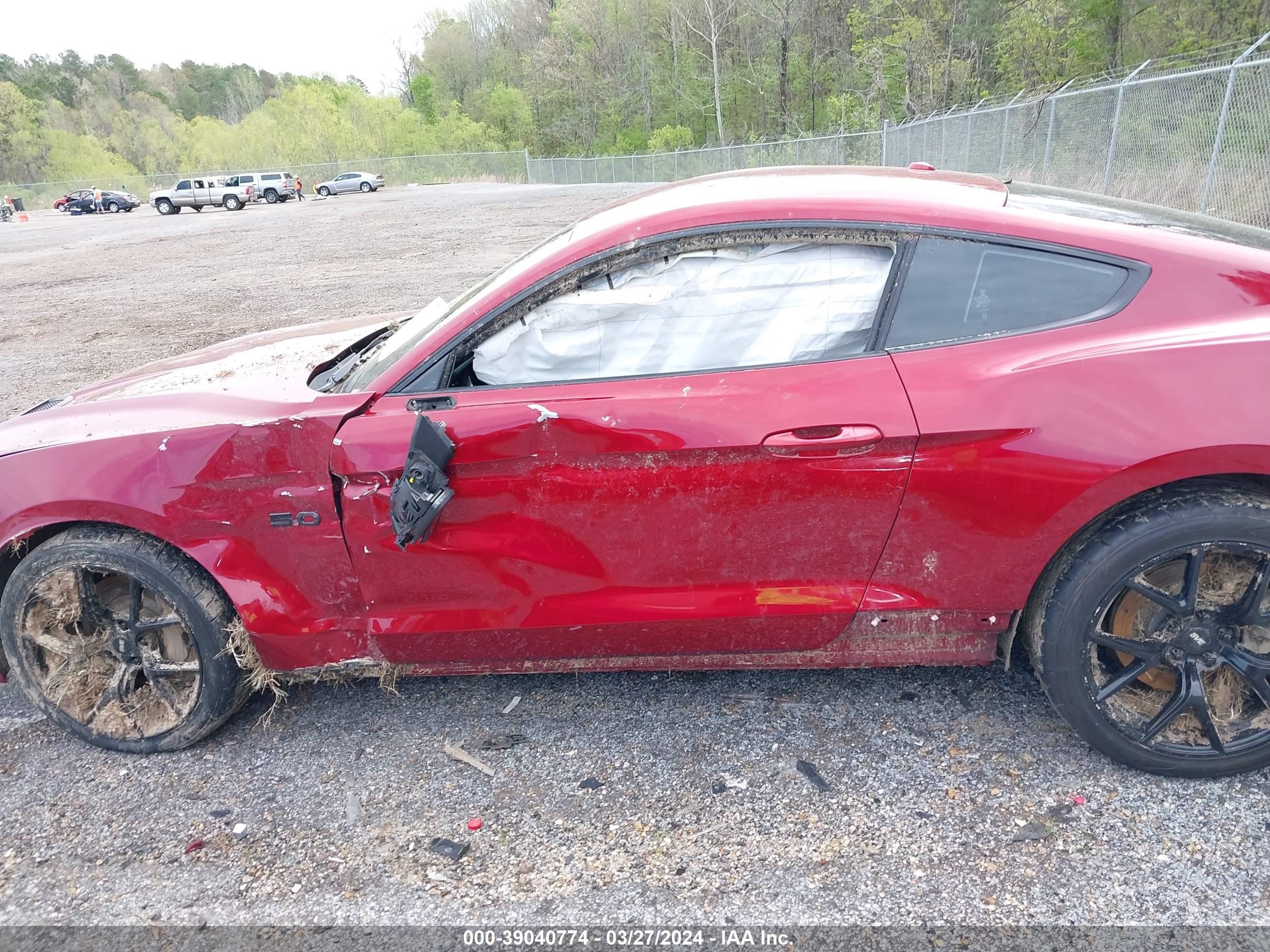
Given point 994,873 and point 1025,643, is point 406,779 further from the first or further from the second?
point 1025,643

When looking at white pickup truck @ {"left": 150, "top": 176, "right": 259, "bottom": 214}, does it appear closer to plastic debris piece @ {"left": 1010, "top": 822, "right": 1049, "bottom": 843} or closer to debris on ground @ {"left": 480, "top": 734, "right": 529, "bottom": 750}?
debris on ground @ {"left": 480, "top": 734, "right": 529, "bottom": 750}

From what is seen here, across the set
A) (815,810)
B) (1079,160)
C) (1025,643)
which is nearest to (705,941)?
(815,810)

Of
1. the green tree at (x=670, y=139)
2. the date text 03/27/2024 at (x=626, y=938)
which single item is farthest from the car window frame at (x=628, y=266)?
the green tree at (x=670, y=139)

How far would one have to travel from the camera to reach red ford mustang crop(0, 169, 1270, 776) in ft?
7.12

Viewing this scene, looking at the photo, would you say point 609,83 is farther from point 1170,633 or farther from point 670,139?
point 1170,633

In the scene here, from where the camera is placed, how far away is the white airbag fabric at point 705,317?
2.33 m

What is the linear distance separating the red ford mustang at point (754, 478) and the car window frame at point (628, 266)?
0.01 m

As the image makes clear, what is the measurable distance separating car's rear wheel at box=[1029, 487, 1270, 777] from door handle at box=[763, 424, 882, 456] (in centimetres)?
69

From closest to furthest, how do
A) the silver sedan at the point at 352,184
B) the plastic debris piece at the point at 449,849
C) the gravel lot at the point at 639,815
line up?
the gravel lot at the point at 639,815 < the plastic debris piece at the point at 449,849 < the silver sedan at the point at 352,184

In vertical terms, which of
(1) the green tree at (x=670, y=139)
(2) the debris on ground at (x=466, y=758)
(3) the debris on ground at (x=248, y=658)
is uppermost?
(1) the green tree at (x=670, y=139)

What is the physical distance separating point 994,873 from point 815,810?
0.47 m

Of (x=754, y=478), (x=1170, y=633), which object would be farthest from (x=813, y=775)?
(x=1170, y=633)

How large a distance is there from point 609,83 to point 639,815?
74.5 meters

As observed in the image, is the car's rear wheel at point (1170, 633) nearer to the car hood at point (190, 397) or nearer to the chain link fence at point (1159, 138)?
the car hood at point (190, 397)
